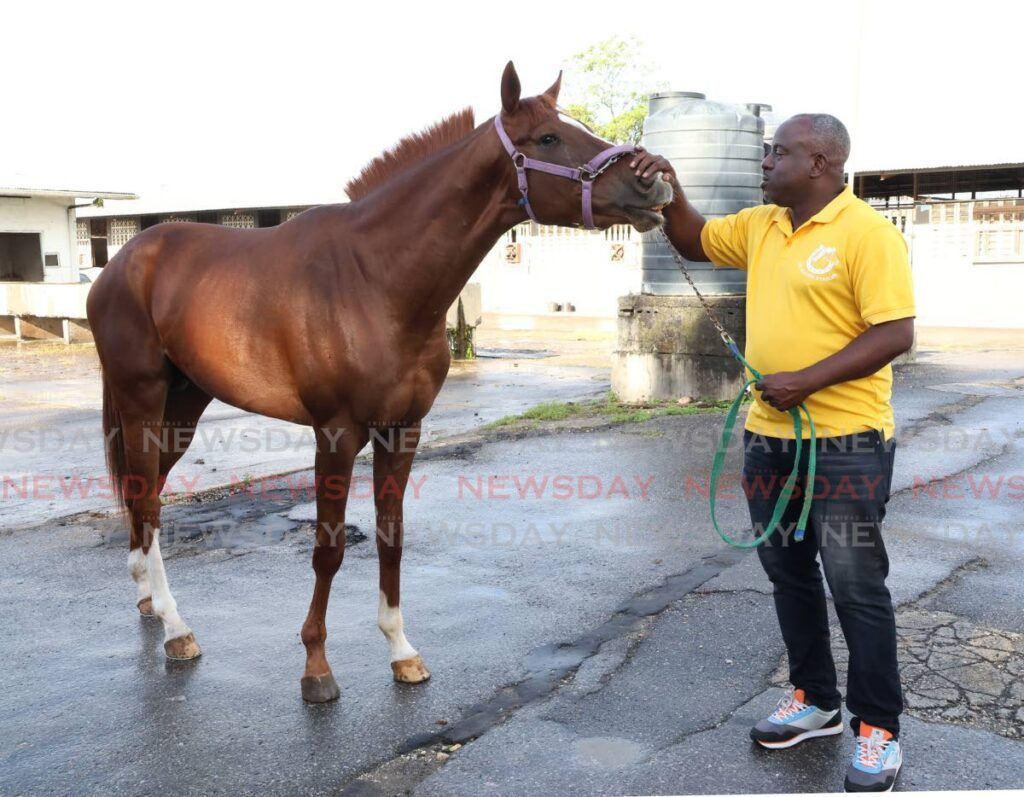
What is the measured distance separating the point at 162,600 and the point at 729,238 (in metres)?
2.75

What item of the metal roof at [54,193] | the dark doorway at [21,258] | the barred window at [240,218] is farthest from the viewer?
the barred window at [240,218]

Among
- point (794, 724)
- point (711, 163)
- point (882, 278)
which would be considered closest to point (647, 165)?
point (882, 278)

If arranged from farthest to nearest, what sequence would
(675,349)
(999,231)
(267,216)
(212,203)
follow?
(267,216) < (212,203) < (999,231) < (675,349)

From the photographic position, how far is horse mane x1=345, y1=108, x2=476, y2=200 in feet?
12.2

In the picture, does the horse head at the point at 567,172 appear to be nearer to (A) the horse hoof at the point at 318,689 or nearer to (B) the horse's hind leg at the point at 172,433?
(A) the horse hoof at the point at 318,689

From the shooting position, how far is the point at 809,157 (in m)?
2.87

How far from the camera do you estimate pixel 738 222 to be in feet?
10.9

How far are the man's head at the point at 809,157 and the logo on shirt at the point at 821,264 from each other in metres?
0.18

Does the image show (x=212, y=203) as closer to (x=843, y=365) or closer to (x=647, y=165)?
(x=647, y=165)

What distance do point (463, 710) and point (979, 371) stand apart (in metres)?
11.1

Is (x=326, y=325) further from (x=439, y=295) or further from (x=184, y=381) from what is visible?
(x=184, y=381)

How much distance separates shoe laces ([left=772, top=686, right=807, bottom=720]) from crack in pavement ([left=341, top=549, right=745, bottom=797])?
0.82 metres

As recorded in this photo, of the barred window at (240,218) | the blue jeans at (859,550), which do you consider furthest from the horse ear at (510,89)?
the barred window at (240,218)

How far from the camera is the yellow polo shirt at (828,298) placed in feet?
9.04
